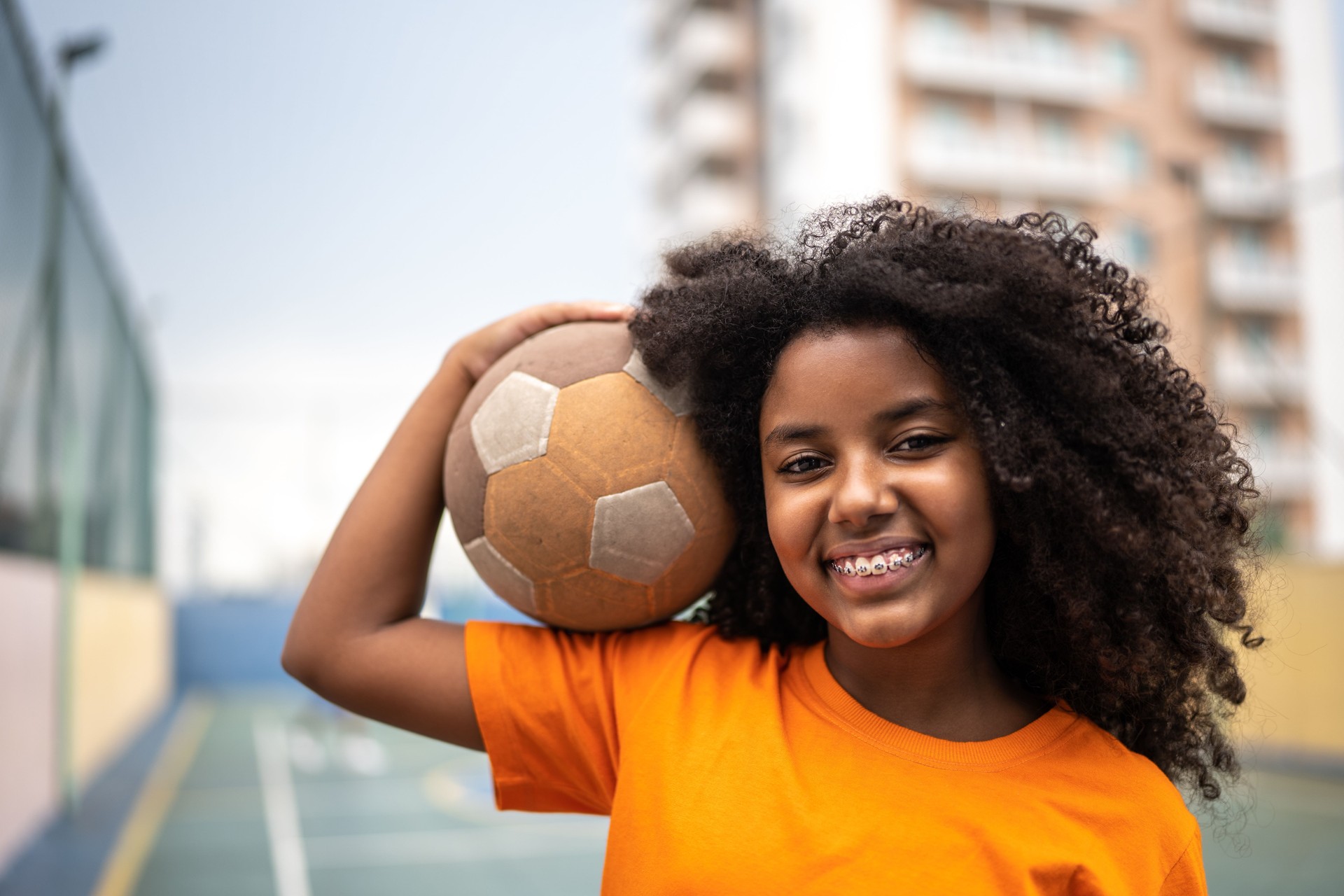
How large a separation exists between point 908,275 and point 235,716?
16289mm

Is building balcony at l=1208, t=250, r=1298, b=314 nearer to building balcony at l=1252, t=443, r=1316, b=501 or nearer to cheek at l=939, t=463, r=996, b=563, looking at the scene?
building balcony at l=1252, t=443, r=1316, b=501

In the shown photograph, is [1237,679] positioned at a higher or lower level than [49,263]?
lower

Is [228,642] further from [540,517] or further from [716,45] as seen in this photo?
[716,45]

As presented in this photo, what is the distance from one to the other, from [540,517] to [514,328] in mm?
345

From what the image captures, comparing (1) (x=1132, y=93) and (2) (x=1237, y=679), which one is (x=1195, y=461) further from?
(1) (x=1132, y=93)

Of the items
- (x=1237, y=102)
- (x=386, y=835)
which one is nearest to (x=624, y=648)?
(x=386, y=835)

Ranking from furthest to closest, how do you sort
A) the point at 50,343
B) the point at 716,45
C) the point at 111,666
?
the point at 716,45 → the point at 111,666 → the point at 50,343

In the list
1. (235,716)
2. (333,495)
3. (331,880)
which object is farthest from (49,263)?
(333,495)

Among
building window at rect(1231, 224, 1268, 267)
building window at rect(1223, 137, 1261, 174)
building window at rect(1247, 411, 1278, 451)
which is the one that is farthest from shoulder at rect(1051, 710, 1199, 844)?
building window at rect(1223, 137, 1261, 174)

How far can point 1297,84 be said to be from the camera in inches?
1212

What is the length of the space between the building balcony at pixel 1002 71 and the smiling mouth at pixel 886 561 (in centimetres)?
2908

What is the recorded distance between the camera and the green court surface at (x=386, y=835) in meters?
6.63

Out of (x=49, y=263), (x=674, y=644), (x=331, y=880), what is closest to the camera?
(x=674, y=644)

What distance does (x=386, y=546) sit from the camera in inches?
67.7
